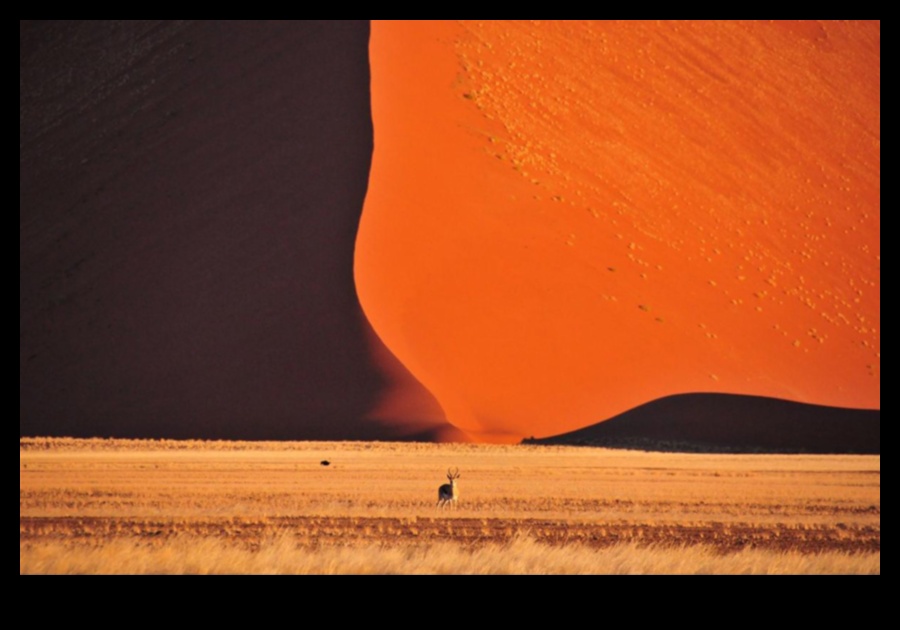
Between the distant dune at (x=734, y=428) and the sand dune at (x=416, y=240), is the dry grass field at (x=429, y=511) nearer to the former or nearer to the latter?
the distant dune at (x=734, y=428)

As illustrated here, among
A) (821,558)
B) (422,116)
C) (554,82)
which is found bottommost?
(821,558)

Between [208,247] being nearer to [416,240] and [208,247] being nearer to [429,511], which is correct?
[416,240]

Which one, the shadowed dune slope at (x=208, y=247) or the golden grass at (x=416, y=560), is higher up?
the shadowed dune slope at (x=208, y=247)

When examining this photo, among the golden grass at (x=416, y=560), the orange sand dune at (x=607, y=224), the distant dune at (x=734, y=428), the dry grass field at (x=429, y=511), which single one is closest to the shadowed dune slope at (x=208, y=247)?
the orange sand dune at (x=607, y=224)

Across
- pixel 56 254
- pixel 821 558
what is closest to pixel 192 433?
pixel 56 254

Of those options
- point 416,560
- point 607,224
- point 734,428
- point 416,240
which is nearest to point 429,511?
point 416,560

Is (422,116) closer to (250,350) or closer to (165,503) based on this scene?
(250,350)

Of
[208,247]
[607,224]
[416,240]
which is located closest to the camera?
[416,240]
